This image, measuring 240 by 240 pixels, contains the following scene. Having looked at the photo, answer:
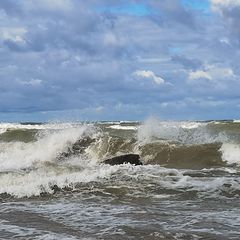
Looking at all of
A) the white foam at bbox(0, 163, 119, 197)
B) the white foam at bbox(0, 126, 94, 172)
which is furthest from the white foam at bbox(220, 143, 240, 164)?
the white foam at bbox(0, 126, 94, 172)

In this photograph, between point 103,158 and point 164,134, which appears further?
point 164,134

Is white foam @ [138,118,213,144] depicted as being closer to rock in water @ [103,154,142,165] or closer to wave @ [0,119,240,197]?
wave @ [0,119,240,197]

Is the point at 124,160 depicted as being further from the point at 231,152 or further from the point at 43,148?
the point at 43,148

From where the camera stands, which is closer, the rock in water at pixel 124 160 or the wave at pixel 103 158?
the wave at pixel 103 158

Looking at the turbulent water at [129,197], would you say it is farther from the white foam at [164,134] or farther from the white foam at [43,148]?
the white foam at [164,134]

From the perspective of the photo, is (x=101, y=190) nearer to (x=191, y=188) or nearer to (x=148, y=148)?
(x=191, y=188)

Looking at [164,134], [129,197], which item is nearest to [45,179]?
[129,197]

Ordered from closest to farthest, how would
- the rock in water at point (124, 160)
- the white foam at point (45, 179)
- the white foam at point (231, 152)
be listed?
the white foam at point (45, 179) < the rock in water at point (124, 160) < the white foam at point (231, 152)

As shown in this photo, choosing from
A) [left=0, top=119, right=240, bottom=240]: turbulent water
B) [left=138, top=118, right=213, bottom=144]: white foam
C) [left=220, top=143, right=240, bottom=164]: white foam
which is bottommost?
[left=0, top=119, right=240, bottom=240]: turbulent water

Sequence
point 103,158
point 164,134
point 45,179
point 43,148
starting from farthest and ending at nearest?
point 164,134 → point 43,148 → point 103,158 → point 45,179

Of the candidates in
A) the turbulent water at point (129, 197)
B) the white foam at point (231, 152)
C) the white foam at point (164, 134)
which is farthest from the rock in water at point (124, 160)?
the white foam at point (164, 134)

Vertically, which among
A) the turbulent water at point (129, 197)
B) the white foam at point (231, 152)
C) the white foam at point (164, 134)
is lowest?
the turbulent water at point (129, 197)

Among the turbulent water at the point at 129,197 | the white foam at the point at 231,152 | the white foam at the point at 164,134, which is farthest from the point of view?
the white foam at the point at 164,134

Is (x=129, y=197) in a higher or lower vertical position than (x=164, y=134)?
lower
